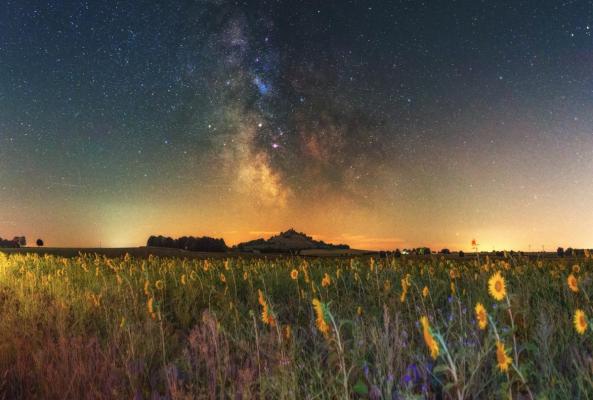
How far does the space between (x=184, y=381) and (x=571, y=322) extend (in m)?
3.48

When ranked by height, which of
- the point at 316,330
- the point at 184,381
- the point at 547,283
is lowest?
the point at 184,381

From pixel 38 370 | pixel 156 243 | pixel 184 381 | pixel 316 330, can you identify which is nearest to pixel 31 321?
pixel 38 370

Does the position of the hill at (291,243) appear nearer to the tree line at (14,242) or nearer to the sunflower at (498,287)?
the tree line at (14,242)

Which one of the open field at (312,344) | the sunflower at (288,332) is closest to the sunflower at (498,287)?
the open field at (312,344)

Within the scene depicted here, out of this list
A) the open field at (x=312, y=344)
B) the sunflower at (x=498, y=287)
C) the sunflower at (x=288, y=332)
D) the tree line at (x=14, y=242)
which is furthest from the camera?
the tree line at (x=14, y=242)

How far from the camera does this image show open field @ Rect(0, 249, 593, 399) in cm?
308

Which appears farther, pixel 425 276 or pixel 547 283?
pixel 425 276

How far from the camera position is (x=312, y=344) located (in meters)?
4.86

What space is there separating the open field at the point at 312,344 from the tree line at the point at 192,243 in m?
36.8

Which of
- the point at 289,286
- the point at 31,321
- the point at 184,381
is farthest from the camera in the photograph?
the point at 289,286

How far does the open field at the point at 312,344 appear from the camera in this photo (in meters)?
3.08

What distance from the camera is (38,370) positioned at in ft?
14.2

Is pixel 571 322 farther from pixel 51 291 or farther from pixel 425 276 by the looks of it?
pixel 51 291

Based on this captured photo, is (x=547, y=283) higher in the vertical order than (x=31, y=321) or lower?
higher
